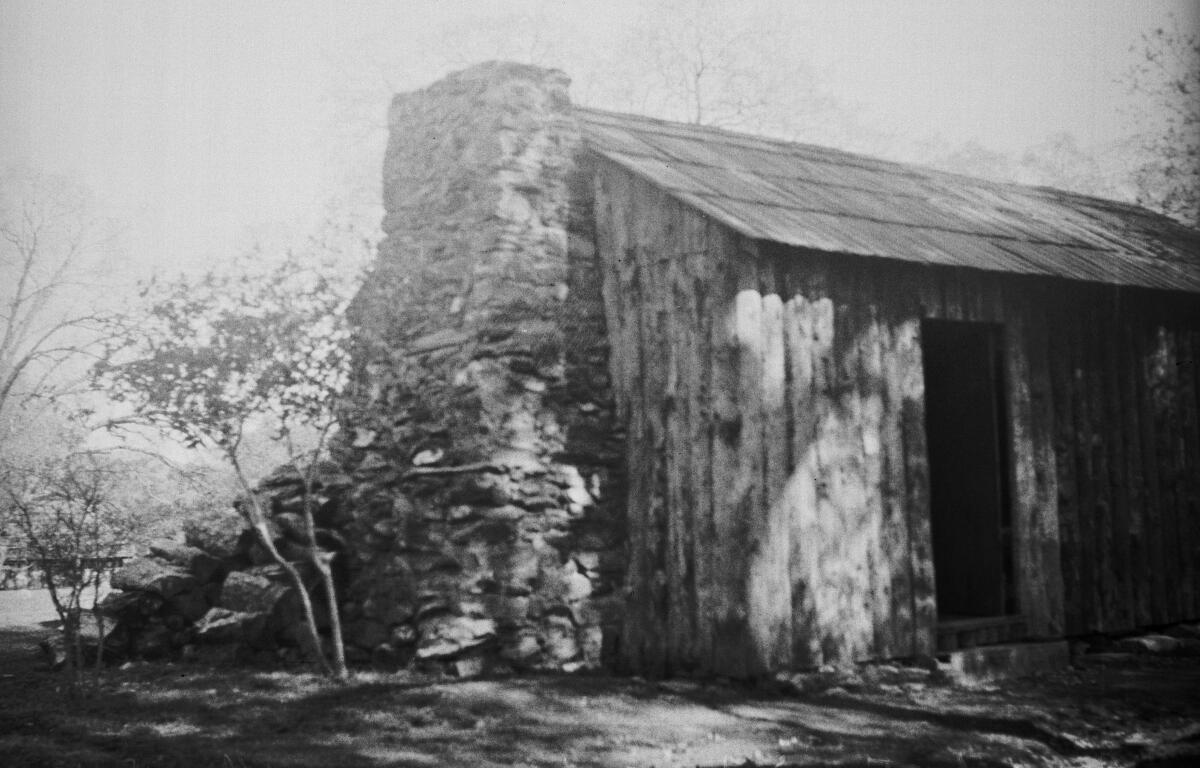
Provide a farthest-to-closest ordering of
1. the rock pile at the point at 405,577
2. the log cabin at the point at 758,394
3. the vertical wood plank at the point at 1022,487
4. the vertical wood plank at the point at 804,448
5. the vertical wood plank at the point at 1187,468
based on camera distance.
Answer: the vertical wood plank at the point at 1187,468 → the vertical wood plank at the point at 1022,487 → the rock pile at the point at 405,577 → the log cabin at the point at 758,394 → the vertical wood plank at the point at 804,448

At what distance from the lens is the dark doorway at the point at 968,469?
9.02 metres

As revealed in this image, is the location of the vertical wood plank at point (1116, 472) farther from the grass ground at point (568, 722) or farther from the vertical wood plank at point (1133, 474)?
the grass ground at point (568, 722)

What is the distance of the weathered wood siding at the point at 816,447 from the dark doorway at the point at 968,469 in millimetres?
207

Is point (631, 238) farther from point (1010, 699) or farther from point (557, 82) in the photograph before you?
point (1010, 699)

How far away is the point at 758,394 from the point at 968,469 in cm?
287

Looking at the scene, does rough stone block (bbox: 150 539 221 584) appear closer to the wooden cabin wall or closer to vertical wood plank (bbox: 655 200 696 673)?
vertical wood plank (bbox: 655 200 696 673)

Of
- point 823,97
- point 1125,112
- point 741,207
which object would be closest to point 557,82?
point 741,207

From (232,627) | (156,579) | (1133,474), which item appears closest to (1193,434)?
(1133,474)

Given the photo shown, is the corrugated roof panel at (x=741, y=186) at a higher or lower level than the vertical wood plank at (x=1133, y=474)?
higher

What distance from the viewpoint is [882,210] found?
29.8 ft

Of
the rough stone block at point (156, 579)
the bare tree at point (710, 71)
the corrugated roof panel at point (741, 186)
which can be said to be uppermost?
the bare tree at point (710, 71)

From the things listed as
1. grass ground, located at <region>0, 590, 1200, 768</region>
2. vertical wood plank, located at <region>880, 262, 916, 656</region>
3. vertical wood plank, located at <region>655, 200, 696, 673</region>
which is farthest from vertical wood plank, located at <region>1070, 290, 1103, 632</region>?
vertical wood plank, located at <region>655, 200, 696, 673</region>

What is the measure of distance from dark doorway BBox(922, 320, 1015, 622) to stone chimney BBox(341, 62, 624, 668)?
3306 millimetres

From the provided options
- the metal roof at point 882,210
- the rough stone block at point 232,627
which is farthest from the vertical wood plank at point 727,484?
the rough stone block at point 232,627
